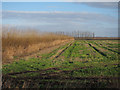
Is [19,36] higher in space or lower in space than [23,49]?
higher

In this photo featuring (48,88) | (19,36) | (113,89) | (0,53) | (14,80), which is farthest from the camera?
(19,36)

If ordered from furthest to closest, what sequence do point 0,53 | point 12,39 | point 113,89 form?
point 12,39
point 0,53
point 113,89

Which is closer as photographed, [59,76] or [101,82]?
[101,82]

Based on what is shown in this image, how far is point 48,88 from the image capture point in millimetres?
5051

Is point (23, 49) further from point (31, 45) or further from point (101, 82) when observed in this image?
point (101, 82)

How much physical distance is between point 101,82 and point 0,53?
265 inches

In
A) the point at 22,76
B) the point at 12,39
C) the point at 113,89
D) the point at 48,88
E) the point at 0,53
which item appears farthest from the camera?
the point at 12,39

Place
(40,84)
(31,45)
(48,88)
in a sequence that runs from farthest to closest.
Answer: (31,45)
(40,84)
(48,88)

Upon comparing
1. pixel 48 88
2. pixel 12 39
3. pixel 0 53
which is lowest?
pixel 48 88

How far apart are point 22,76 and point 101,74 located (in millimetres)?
3000

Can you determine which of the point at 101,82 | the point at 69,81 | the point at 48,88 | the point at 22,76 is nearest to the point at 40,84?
the point at 48,88

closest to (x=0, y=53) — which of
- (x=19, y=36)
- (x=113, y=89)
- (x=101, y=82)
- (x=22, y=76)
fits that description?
(x=19, y=36)

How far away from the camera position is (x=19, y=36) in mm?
13031

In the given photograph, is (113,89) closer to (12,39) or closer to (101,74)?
(101,74)
